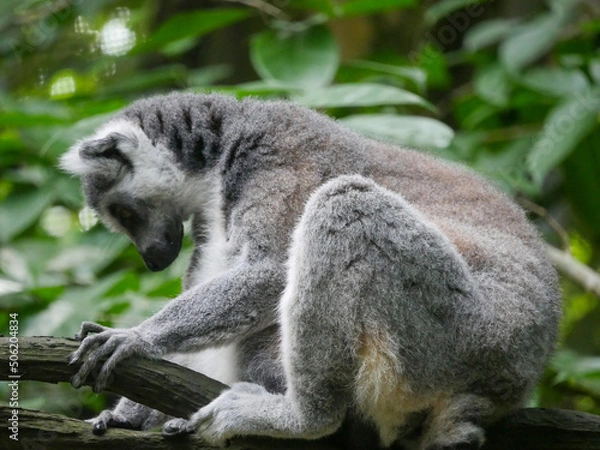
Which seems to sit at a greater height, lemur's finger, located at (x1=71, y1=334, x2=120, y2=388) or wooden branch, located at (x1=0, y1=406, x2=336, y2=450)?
lemur's finger, located at (x1=71, y1=334, x2=120, y2=388)

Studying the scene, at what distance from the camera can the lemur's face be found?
24.0 feet


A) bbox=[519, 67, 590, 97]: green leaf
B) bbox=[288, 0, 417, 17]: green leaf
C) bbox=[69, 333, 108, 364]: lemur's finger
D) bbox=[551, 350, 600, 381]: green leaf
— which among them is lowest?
bbox=[551, 350, 600, 381]: green leaf

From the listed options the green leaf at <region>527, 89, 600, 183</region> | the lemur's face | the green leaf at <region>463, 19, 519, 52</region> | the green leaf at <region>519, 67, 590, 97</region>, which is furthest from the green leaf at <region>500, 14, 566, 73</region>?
the lemur's face

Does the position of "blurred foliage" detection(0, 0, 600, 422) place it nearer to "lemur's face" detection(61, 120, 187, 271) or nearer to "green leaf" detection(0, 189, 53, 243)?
"green leaf" detection(0, 189, 53, 243)

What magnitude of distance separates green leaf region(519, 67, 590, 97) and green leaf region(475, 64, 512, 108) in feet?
1.14

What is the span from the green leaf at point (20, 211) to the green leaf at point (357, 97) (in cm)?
292

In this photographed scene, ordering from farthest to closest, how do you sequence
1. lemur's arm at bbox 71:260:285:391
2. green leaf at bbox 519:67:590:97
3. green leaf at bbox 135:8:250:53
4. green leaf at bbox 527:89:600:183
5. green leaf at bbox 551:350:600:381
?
1. green leaf at bbox 135:8:250:53
2. green leaf at bbox 519:67:590:97
3. green leaf at bbox 527:89:600:183
4. green leaf at bbox 551:350:600:381
5. lemur's arm at bbox 71:260:285:391

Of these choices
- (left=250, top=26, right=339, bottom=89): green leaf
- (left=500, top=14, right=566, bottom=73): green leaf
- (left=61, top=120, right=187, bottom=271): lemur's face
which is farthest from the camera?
(left=500, top=14, right=566, bottom=73): green leaf

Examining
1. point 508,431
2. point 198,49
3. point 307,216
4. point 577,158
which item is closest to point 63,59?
point 198,49

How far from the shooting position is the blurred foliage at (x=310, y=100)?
8.75 m

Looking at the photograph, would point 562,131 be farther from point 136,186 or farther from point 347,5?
point 136,186

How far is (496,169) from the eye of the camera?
977 centimetres

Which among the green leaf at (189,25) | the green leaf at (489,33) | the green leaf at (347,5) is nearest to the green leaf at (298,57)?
the green leaf at (347,5)

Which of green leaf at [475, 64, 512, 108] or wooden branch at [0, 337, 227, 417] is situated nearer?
wooden branch at [0, 337, 227, 417]
